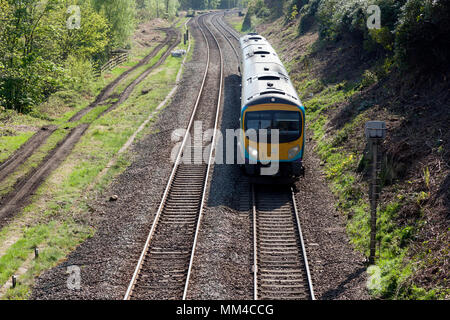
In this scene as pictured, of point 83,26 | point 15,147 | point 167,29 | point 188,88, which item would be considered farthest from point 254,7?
point 15,147

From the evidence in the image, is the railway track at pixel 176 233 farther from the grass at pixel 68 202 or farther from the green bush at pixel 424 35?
the green bush at pixel 424 35

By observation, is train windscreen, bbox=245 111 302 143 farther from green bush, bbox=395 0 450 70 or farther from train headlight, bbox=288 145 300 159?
green bush, bbox=395 0 450 70

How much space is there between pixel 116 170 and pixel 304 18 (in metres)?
29.1

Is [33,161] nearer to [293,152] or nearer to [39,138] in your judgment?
[39,138]

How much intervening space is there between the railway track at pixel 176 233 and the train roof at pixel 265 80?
11.0ft

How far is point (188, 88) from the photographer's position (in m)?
30.8

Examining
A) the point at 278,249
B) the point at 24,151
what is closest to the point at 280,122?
the point at 278,249

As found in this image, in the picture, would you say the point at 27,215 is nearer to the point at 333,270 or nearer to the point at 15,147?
the point at 15,147

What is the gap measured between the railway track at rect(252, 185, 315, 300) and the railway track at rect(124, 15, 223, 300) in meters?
1.82

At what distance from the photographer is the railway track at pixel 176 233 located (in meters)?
10.8

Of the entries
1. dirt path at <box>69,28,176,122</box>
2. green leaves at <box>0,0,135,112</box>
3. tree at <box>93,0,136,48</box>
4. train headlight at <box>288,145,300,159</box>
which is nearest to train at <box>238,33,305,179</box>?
train headlight at <box>288,145,300,159</box>

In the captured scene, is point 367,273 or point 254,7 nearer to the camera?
point 367,273

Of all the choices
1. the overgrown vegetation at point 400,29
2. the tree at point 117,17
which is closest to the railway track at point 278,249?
the overgrown vegetation at point 400,29

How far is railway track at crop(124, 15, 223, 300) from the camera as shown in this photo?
10781 mm
